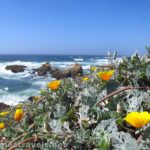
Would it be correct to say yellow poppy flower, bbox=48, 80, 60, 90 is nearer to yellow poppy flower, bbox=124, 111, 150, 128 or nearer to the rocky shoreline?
yellow poppy flower, bbox=124, 111, 150, 128

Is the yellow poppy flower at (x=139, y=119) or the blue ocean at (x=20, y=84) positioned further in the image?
the blue ocean at (x=20, y=84)

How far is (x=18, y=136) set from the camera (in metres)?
1.61

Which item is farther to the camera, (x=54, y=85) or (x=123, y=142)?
(x=54, y=85)

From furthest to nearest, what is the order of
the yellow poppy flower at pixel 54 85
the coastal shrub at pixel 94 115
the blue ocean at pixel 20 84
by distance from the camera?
1. the blue ocean at pixel 20 84
2. the yellow poppy flower at pixel 54 85
3. the coastal shrub at pixel 94 115

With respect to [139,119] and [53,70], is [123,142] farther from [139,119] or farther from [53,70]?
[53,70]

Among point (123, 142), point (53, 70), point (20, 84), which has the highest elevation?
point (123, 142)

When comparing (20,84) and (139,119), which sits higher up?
(139,119)

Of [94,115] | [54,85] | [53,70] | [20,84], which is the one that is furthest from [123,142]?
[53,70]

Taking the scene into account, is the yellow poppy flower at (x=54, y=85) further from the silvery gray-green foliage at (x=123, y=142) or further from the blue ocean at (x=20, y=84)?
the silvery gray-green foliage at (x=123, y=142)

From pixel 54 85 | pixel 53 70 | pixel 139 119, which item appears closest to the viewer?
pixel 139 119

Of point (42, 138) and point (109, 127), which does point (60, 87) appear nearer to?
point (42, 138)

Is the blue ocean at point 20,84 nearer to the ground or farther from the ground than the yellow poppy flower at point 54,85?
nearer to the ground

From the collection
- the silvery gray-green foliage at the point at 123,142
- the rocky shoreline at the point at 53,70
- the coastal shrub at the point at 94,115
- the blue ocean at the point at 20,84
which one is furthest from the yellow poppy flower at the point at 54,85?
the rocky shoreline at the point at 53,70

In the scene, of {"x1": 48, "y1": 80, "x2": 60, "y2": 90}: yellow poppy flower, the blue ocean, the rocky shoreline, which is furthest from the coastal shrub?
the rocky shoreline
